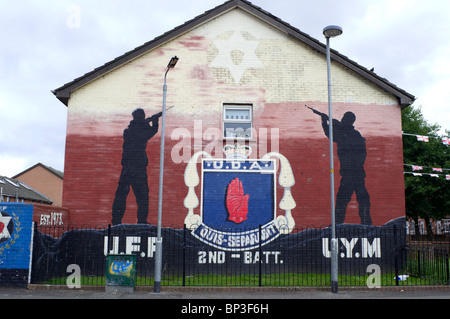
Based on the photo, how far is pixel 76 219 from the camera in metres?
15.0

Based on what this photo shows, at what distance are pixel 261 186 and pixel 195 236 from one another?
10.4 ft

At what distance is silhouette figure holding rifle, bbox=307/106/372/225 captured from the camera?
603 inches

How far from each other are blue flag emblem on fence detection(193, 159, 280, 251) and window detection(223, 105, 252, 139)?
1131 millimetres

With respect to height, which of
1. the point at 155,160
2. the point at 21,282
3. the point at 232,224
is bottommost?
the point at 21,282

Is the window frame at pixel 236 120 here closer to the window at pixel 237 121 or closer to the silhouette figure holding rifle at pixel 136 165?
the window at pixel 237 121

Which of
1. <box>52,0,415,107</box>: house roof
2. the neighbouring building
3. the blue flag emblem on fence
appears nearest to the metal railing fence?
the blue flag emblem on fence

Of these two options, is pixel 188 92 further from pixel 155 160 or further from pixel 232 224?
pixel 232 224

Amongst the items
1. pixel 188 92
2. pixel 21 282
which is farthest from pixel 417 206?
pixel 21 282

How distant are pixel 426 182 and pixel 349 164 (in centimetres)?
2033

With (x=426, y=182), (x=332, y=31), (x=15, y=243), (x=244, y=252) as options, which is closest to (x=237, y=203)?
(x=244, y=252)

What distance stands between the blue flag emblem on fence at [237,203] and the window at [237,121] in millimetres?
1131

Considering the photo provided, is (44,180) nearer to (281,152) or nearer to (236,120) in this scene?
(236,120)

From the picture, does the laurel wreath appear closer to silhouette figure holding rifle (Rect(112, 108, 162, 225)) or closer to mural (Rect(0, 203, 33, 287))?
mural (Rect(0, 203, 33, 287))

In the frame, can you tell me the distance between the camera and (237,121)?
15.8 metres
